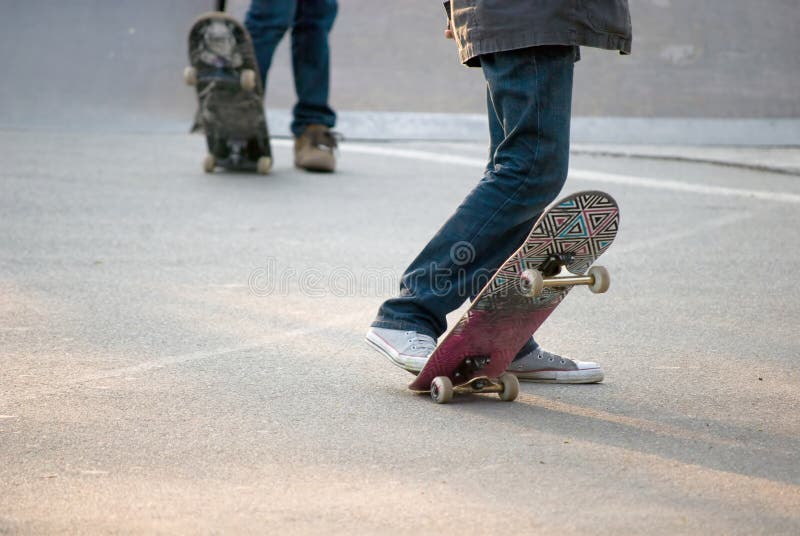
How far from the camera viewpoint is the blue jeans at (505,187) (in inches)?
96.9

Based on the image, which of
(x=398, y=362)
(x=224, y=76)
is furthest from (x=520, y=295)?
(x=224, y=76)

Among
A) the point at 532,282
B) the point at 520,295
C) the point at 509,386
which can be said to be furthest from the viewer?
the point at 509,386

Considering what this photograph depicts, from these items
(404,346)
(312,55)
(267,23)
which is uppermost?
(267,23)

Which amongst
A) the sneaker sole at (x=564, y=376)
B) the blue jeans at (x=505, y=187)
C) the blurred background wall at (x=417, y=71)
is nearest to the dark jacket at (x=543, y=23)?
the blue jeans at (x=505, y=187)

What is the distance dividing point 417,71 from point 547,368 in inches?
285

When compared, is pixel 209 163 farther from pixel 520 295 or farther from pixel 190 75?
pixel 520 295

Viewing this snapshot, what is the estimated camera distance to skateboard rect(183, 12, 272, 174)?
231 inches

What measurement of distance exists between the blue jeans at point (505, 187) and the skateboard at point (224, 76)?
3.47 m

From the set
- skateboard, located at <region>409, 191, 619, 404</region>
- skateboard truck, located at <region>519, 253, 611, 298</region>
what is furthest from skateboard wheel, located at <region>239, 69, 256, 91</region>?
skateboard truck, located at <region>519, 253, 611, 298</region>

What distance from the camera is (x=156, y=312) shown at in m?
3.43

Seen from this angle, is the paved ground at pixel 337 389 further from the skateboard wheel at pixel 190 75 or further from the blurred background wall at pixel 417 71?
the blurred background wall at pixel 417 71

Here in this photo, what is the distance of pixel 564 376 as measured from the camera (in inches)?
109

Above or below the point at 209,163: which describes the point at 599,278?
above

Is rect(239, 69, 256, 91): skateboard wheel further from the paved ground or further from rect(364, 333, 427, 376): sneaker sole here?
rect(364, 333, 427, 376): sneaker sole
